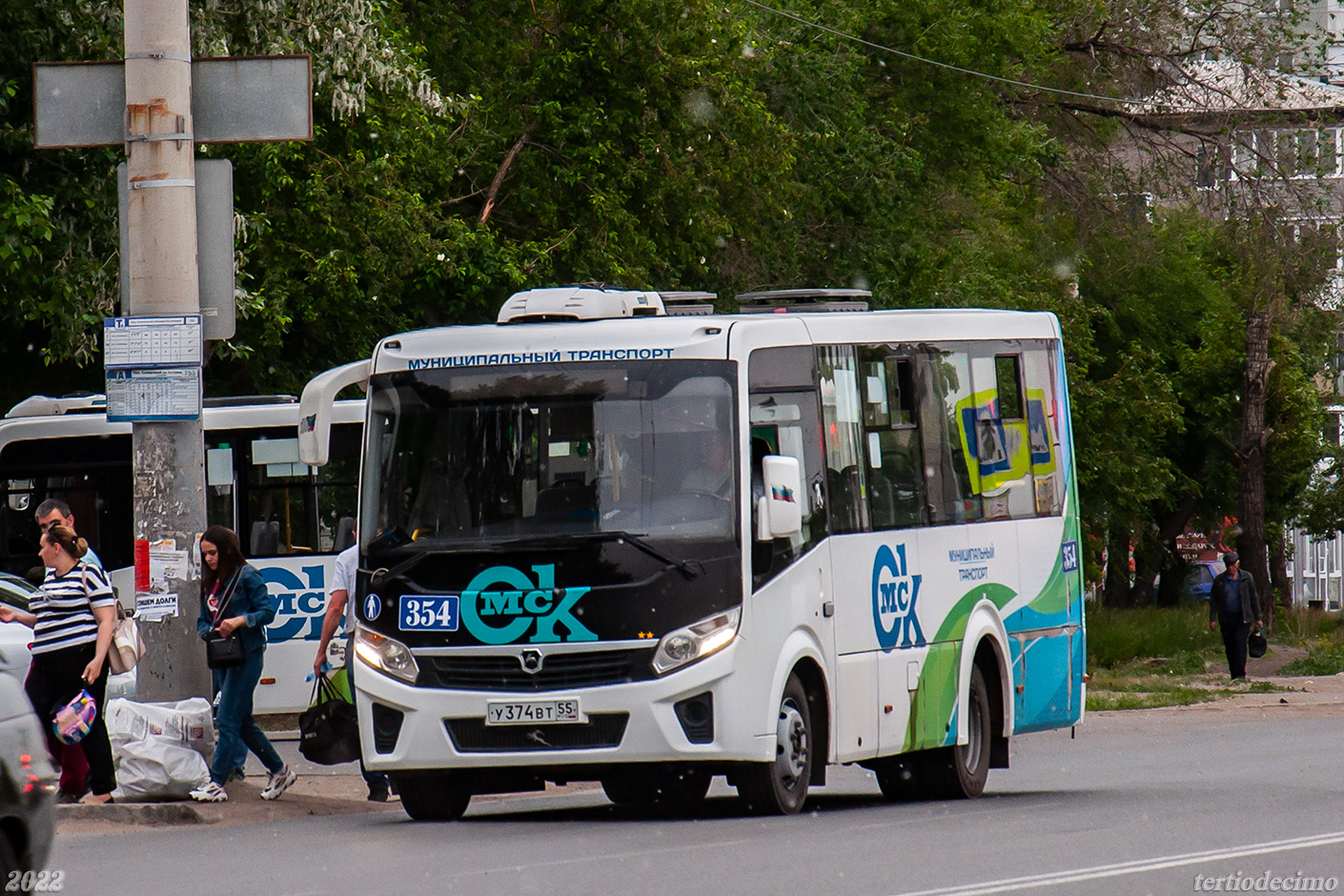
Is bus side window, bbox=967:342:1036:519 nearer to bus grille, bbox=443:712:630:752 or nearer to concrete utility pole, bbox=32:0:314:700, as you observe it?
bus grille, bbox=443:712:630:752

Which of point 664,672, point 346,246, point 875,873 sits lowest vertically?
point 875,873

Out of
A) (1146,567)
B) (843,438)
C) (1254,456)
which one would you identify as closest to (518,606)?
(843,438)

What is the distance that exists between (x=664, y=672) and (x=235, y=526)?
1044cm

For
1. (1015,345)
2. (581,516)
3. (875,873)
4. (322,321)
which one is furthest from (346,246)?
(875,873)

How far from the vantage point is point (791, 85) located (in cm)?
3009

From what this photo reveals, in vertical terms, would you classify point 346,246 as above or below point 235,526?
above

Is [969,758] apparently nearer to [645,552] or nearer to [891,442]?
[891,442]

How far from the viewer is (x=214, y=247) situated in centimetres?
1319

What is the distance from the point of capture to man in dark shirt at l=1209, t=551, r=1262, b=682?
28.4 m

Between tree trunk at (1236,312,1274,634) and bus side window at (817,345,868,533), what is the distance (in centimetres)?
2801

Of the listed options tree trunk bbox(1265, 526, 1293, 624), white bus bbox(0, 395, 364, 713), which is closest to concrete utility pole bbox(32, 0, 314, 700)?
white bus bbox(0, 395, 364, 713)

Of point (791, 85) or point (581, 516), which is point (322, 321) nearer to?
point (791, 85)

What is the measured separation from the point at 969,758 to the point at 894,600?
5.33ft

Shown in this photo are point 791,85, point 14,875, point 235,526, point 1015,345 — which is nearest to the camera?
point 14,875
